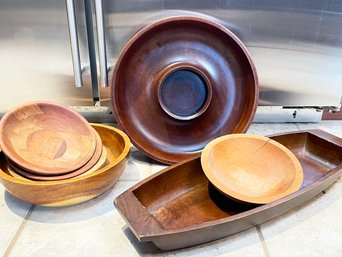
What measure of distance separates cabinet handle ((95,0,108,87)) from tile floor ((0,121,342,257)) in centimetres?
26

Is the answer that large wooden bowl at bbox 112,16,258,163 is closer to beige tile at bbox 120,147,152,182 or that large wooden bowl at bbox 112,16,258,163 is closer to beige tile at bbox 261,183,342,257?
beige tile at bbox 120,147,152,182

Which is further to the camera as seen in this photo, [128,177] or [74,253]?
[128,177]

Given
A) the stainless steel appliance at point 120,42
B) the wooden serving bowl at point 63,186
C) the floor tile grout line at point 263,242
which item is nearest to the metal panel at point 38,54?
the stainless steel appliance at point 120,42

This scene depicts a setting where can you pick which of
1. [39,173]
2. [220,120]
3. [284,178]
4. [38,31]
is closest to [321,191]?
[284,178]

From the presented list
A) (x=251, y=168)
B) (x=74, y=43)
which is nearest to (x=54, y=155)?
(x=74, y=43)

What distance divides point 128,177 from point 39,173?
0.19 m

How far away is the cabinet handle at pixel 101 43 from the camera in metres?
0.60

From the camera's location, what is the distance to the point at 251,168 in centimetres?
55

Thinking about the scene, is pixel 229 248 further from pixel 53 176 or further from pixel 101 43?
pixel 101 43

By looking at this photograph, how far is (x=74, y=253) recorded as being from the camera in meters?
0.43

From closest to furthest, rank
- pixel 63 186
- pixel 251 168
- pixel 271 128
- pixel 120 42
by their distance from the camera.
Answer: pixel 63 186
pixel 251 168
pixel 120 42
pixel 271 128

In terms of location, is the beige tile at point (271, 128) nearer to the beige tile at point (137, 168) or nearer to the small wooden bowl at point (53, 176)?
the beige tile at point (137, 168)

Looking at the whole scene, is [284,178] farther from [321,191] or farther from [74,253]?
[74,253]

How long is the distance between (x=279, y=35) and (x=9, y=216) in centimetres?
66
